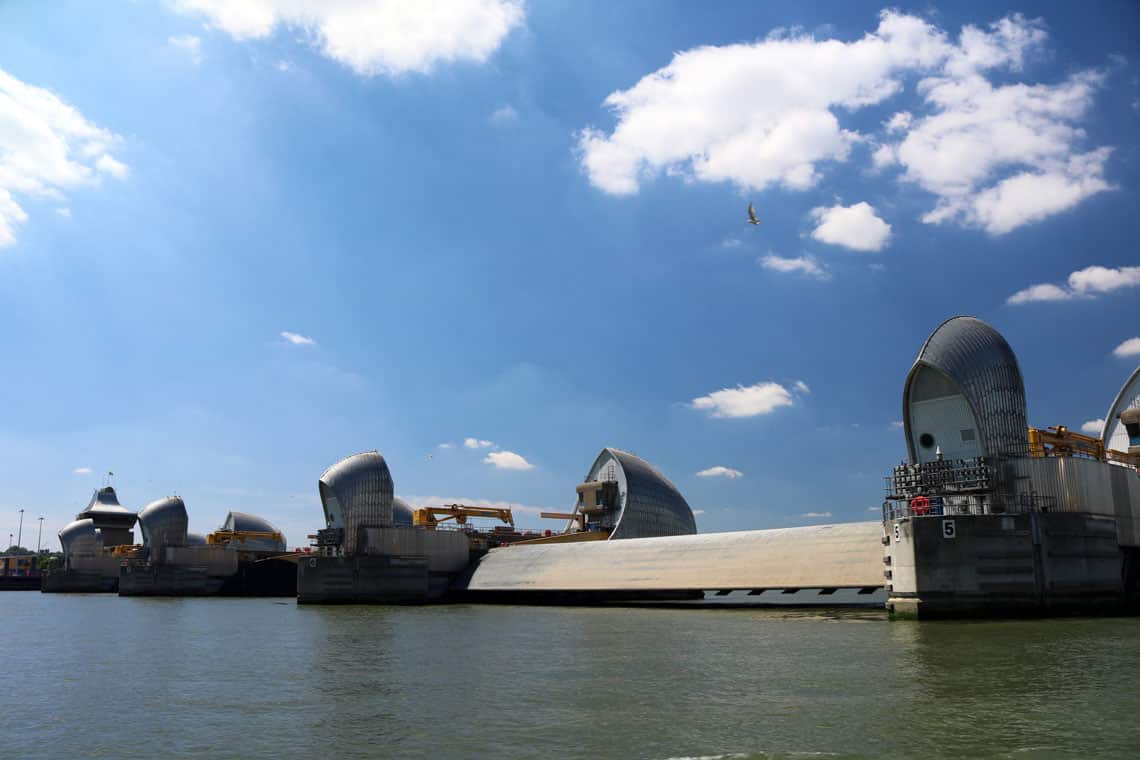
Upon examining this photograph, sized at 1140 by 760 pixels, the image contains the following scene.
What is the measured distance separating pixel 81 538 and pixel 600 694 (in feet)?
520

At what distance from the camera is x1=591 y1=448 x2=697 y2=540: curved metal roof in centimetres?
9212

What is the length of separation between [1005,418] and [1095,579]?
29.1 feet

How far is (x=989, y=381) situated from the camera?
44250mm

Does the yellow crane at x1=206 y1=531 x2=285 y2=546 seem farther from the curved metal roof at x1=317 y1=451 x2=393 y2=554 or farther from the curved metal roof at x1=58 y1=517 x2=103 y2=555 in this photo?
the curved metal roof at x1=317 y1=451 x2=393 y2=554

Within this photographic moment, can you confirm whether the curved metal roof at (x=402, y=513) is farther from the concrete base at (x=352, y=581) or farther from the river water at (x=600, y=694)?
the river water at (x=600, y=694)

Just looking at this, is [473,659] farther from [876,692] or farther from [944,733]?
[944,733]

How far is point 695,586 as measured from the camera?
203ft

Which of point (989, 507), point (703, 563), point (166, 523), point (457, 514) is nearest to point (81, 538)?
point (166, 523)

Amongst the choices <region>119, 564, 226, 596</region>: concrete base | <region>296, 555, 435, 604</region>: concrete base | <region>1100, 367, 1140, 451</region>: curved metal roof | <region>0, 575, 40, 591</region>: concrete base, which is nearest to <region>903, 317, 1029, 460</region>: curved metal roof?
<region>1100, 367, 1140, 451</region>: curved metal roof

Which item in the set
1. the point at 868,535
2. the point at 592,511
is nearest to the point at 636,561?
the point at 868,535

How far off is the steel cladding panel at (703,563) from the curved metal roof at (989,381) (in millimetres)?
10978

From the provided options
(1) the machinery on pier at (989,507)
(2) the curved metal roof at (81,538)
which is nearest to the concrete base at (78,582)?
(2) the curved metal roof at (81,538)

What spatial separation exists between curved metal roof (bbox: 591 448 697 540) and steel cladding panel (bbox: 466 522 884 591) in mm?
14462

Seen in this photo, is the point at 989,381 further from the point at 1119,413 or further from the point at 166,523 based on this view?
the point at 166,523
